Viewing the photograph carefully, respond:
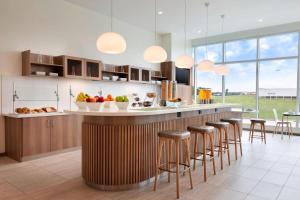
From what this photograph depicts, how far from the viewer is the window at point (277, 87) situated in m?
7.12

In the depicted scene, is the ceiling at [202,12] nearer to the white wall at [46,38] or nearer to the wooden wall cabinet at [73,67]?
the white wall at [46,38]

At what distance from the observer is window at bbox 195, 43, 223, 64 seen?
27.9ft

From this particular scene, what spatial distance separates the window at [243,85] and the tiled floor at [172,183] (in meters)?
3.82

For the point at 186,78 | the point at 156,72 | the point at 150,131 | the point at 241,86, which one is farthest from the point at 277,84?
the point at 150,131

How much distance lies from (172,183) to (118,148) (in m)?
0.97

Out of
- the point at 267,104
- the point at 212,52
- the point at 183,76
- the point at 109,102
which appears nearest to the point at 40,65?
the point at 109,102

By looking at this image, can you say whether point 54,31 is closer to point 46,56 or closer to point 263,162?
point 46,56

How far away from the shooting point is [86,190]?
2.83 metres

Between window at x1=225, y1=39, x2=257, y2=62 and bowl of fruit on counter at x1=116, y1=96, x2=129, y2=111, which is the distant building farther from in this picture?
bowl of fruit on counter at x1=116, y1=96, x2=129, y2=111

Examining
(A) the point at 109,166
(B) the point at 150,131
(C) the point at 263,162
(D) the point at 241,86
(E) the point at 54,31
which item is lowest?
(C) the point at 263,162

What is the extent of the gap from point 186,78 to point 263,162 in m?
4.85

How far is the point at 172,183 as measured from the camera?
3086 millimetres

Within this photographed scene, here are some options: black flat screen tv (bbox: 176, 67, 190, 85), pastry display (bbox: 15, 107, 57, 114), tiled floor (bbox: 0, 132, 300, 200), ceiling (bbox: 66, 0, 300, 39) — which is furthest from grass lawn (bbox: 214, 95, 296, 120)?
pastry display (bbox: 15, 107, 57, 114)

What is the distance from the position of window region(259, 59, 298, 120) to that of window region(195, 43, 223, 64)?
1565 mm
